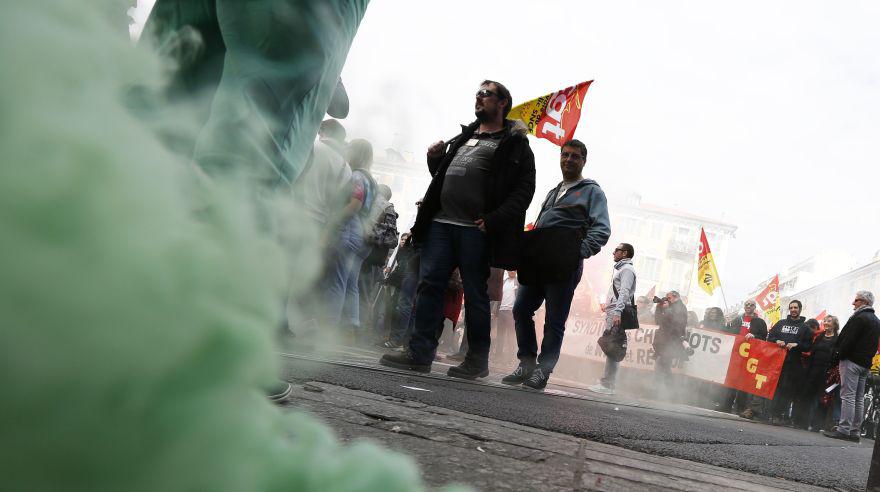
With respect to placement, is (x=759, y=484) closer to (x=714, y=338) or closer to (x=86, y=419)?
(x=86, y=419)

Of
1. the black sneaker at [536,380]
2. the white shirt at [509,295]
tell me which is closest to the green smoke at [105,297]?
the black sneaker at [536,380]

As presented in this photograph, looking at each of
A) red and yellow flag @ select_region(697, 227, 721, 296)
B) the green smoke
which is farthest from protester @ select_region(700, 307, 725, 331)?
the green smoke

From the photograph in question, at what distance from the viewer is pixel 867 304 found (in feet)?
27.0

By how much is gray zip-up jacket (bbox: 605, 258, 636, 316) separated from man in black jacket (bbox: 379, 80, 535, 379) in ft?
9.88

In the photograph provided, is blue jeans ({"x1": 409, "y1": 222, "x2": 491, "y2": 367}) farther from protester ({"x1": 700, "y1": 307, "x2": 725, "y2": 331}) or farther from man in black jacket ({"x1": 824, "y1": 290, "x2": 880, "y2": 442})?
protester ({"x1": 700, "y1": 307, "x2": 725, "y2": 331})

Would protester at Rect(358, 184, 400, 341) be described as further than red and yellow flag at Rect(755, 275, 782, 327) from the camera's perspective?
No

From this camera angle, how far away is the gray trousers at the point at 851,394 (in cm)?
804

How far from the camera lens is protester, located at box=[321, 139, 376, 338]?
12.3 ft

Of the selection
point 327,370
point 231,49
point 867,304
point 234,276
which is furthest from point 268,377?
point 867,304

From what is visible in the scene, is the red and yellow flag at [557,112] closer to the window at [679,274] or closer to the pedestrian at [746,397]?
the pedestrian at [746,397]

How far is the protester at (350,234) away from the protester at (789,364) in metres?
6.74

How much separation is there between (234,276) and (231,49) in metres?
1.16

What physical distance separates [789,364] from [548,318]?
613cm

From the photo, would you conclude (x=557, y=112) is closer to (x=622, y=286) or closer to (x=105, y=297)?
(x=622, y=286)
